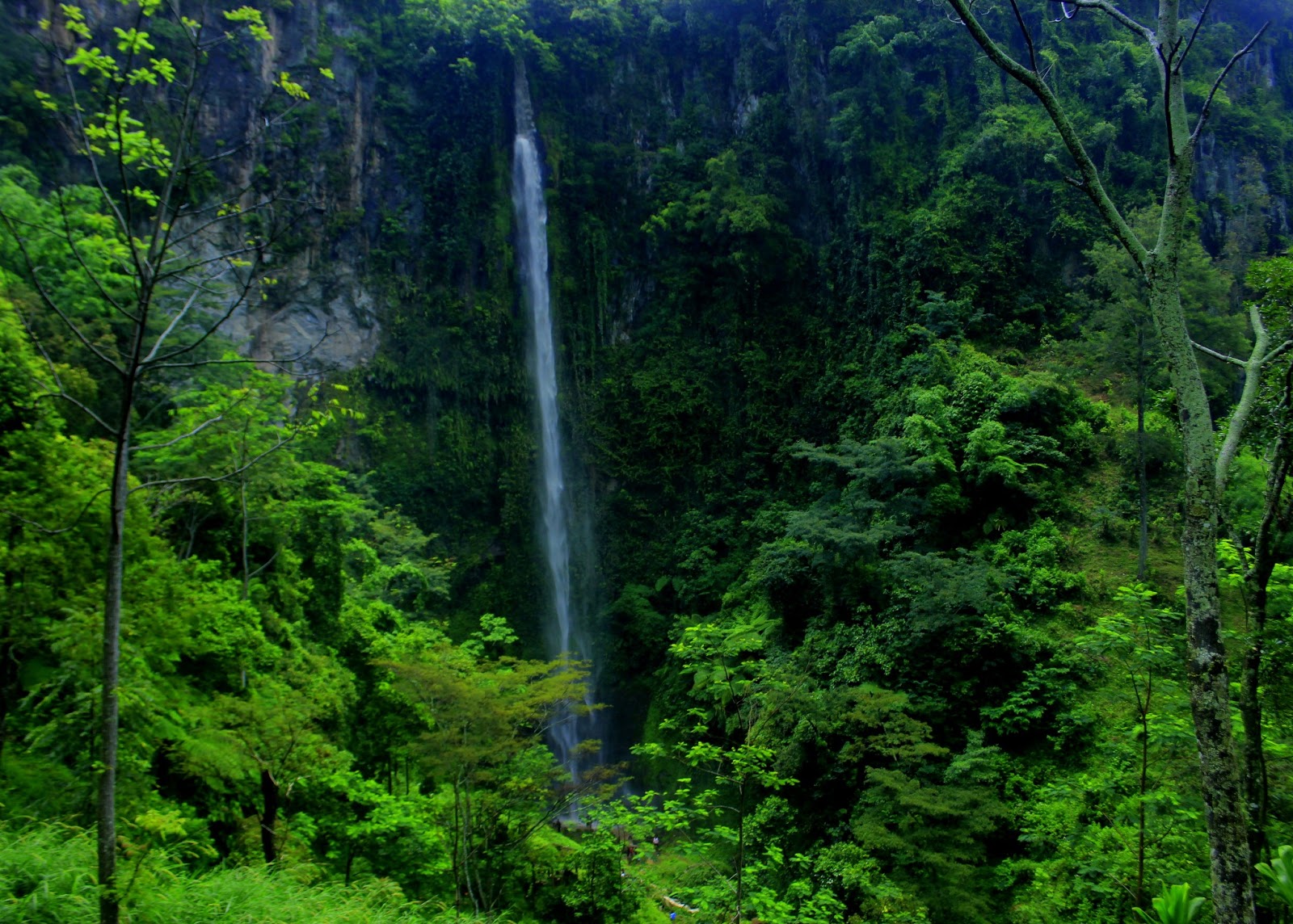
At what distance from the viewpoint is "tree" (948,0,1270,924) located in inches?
120

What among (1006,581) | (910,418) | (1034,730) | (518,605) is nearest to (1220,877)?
(1034,730)

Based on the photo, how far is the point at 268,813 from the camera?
6.28m

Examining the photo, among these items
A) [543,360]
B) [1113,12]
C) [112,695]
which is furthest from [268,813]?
[543,360]

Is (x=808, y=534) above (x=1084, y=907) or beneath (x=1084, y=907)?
above

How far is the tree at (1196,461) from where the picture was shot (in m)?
3.06

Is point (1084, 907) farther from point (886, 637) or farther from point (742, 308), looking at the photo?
point (742, 308)

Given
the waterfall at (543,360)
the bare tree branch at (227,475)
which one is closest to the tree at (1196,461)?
the bare tree branch at (227,475)

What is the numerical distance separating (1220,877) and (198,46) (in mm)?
5782

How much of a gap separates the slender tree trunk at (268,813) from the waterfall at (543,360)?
14.3 meters

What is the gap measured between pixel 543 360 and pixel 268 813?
17.2m

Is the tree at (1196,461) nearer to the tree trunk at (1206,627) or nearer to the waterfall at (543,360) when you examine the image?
the tree trunk at (1206,627)

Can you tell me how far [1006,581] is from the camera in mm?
10523

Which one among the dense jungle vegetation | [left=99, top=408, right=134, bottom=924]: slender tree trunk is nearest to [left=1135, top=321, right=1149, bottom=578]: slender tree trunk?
the dense jungle vegetation

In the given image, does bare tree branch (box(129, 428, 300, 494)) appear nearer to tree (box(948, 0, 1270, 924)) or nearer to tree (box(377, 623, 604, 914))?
tree (box(377, 623, 604, 914))
